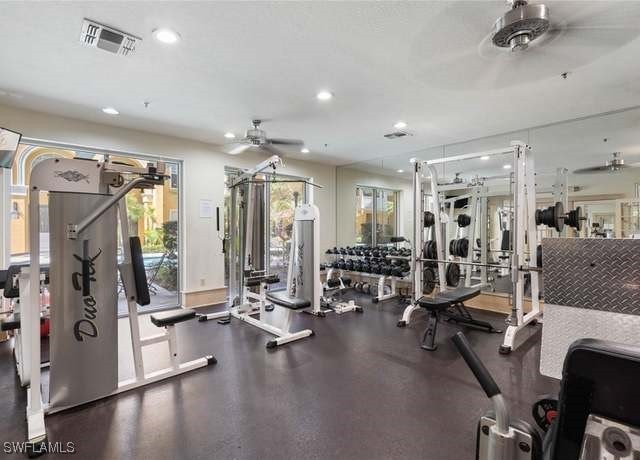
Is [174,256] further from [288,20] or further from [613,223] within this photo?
[613,223]

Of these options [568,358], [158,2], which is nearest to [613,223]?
[568,358]

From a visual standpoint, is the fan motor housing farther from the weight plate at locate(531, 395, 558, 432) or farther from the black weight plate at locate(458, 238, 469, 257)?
the black weight plate at locate(458, 238, 469, 257)

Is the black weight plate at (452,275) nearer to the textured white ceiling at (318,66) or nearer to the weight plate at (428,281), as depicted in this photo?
the weight plate at (428,281)

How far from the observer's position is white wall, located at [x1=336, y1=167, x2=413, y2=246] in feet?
21.4

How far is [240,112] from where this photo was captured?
3.74 meters

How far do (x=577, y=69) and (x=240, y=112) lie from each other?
3262mm

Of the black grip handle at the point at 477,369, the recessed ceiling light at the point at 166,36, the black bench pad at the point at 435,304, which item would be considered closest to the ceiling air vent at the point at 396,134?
the black bench pad at the point at 435,304

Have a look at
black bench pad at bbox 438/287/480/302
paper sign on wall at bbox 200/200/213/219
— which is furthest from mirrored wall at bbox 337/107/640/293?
paper sign on wall at bbox 200/200/213/219

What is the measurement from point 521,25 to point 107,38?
2.70 metres

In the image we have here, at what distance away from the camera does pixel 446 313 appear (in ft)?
14.7

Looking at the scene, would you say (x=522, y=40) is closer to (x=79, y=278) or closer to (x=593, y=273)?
(x=593, y=273)

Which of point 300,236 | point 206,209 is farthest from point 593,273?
point 206,209

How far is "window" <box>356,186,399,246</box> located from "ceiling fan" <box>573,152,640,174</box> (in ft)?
9.95

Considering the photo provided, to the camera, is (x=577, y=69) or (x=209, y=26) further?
(x=577, y=69)
